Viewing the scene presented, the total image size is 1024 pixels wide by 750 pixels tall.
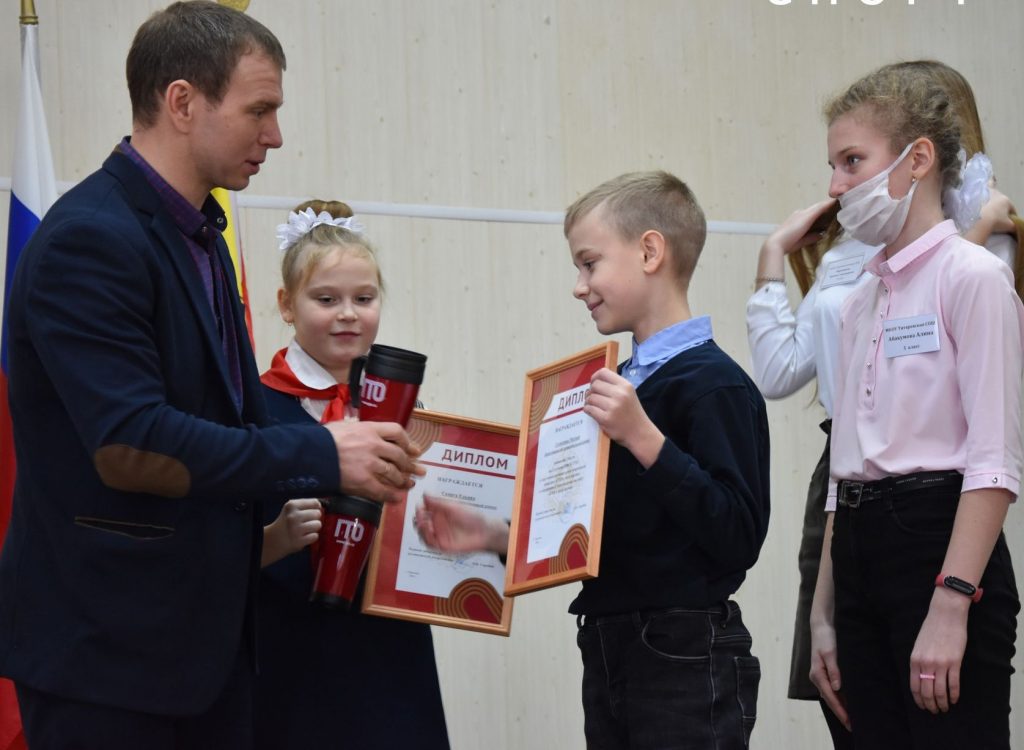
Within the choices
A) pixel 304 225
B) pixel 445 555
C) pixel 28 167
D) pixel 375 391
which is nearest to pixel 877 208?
pixel 375 391

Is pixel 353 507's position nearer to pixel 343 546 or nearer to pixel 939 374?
pixel 343 546

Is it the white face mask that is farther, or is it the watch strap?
the white face mask

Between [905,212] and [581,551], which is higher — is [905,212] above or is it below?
above

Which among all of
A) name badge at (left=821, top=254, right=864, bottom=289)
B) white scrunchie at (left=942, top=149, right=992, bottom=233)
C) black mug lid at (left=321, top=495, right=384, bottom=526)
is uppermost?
name badge at (left=821, top=254, right=864, bottom=289)

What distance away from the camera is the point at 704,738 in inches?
86.7

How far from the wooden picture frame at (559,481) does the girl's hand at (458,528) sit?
218 millimetres

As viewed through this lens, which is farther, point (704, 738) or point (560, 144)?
point (560, 144)

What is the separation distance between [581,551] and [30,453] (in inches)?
34.7

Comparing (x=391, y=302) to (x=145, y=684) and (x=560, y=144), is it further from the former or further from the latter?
(x=145, y=684)

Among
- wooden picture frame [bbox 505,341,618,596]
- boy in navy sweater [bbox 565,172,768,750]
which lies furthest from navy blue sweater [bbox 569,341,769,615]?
wooden picture frame [bbox 505,341,618,596]

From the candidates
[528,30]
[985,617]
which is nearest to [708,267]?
[528,30]

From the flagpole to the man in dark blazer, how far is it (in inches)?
71.5

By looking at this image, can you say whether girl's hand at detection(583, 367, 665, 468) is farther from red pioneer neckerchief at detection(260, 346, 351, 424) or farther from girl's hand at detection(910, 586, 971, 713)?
red pioneer neckerchief at detection(260, 346, 351, 424)

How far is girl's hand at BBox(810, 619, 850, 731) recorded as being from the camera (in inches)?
95.6
